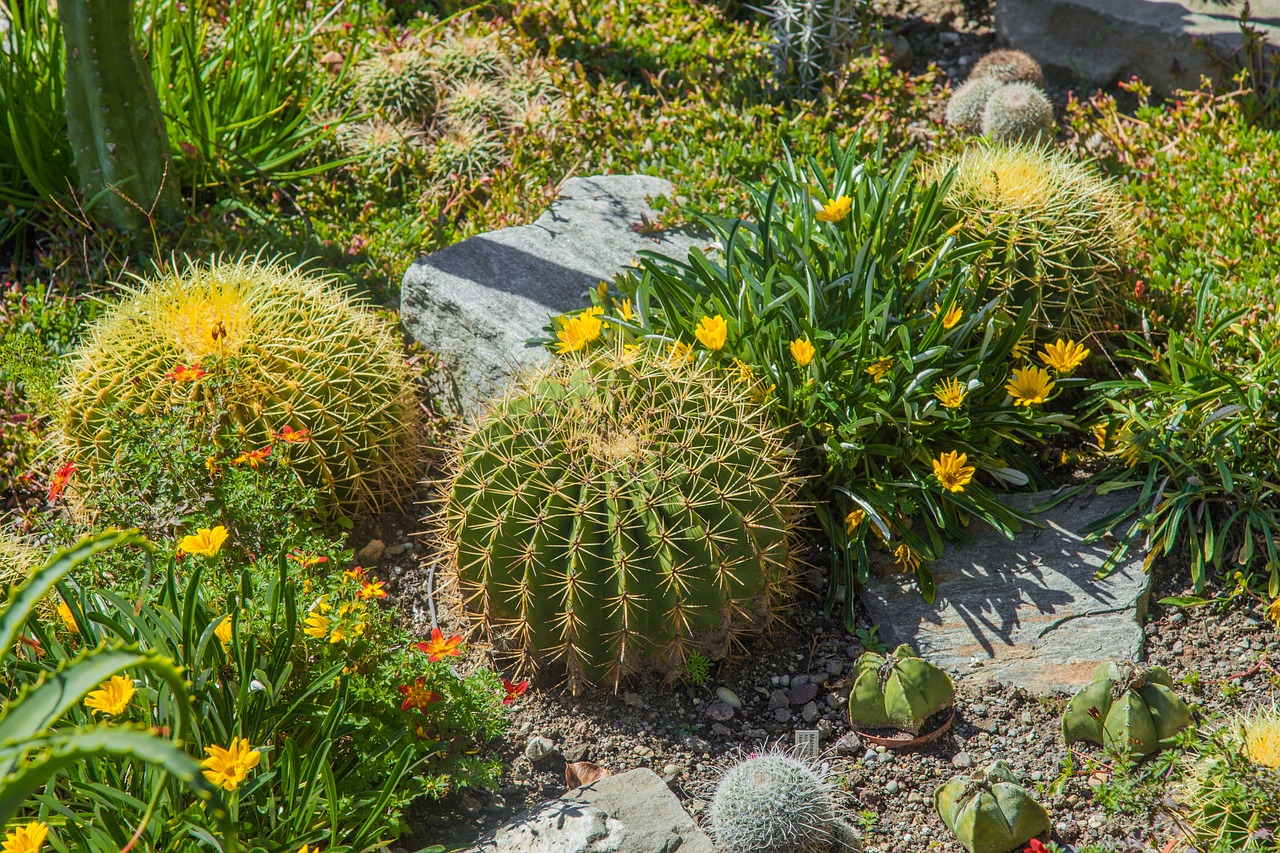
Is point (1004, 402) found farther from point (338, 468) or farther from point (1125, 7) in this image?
point (1125, 7)

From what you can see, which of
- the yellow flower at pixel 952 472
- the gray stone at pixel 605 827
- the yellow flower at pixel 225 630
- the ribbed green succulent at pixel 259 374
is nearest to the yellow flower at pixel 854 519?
the yellow flower at pixel 952 472

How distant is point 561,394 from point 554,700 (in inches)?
37.6

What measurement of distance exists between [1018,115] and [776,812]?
13.5ft

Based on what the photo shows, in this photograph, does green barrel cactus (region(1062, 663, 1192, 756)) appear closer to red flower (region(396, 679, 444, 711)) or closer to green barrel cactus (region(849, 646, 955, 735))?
green barrel cactus (region(849, 646, 955, 735))

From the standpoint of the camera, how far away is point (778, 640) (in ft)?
11.2

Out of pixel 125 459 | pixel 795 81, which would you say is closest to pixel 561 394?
pixel 125 459

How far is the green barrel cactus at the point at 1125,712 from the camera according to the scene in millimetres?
2828

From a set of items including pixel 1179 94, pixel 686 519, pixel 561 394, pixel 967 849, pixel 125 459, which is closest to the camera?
pixel 967 849

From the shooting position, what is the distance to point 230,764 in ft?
7.30

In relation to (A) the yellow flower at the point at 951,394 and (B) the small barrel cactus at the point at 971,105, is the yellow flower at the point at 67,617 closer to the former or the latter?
(A) the yellow flower at the point at 951,394

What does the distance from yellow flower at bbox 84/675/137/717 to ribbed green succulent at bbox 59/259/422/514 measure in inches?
45.2

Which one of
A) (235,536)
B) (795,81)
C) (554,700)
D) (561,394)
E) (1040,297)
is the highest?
(795,81)

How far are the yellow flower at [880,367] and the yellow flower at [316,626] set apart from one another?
1.86 metres

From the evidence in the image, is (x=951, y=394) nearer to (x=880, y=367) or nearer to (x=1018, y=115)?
(x=880, y=367)
